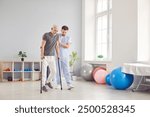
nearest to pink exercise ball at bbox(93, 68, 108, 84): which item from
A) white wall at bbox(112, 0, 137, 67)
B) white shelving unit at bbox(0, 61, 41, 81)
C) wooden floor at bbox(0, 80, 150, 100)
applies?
white wall at bbox(112, 0, 137, 67)

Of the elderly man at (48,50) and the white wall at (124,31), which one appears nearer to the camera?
the elderly man at (48,50)

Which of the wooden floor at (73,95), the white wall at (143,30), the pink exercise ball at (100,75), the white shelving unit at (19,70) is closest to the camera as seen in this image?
the wooden floor at (73,95)

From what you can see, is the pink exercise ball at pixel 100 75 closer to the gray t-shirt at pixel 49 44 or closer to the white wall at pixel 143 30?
the white wall at pixel 143 30

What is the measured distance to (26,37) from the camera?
943 centimetres

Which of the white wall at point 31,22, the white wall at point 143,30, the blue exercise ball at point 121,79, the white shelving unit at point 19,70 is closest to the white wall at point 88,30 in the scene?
the white wall at point 31,22

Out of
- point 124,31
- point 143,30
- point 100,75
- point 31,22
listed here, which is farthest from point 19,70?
point 143,30

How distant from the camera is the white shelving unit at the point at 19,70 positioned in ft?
29.3

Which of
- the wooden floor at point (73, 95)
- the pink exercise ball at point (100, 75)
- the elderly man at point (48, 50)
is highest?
the elderly man at point (48, 50)

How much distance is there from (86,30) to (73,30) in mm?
554

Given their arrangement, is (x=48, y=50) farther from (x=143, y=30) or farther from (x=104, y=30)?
(x=104, y=30)

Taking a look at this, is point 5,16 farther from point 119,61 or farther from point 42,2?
point 119,61

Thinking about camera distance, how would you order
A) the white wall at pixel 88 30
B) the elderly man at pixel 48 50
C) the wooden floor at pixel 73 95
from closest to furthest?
the wooden floor at pixel 73 95 < the elderly man at pixel 48 50 < the white wall at pixel 88 30

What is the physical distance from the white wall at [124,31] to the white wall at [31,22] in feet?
8.50

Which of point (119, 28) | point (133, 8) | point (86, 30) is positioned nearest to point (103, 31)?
point (86, 30)
